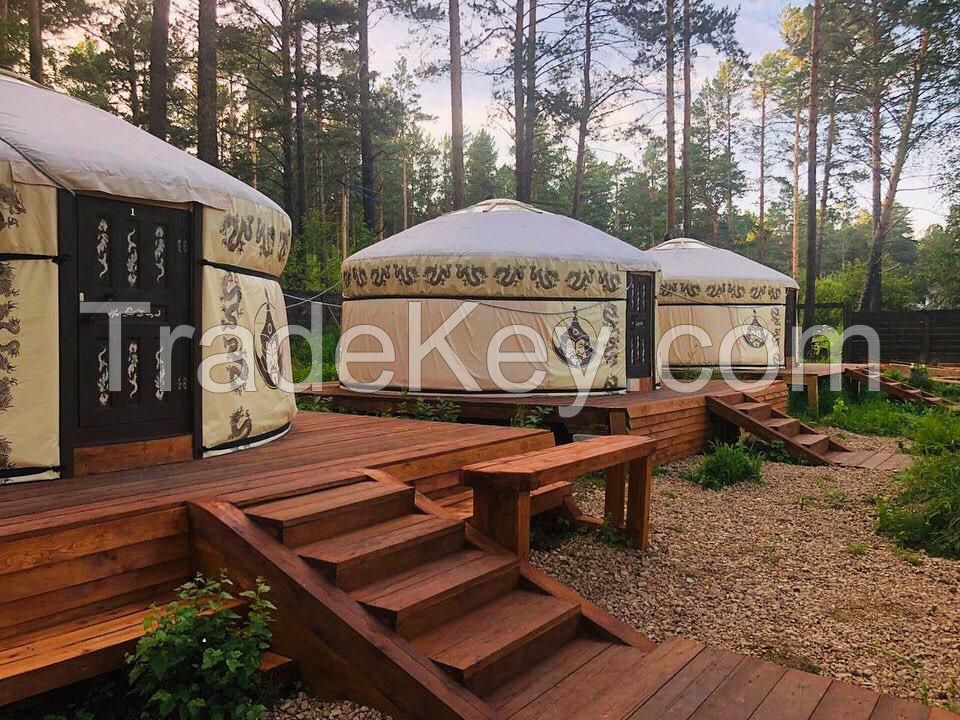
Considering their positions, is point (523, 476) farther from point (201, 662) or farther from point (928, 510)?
point (928, 510)

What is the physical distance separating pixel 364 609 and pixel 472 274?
450 cm

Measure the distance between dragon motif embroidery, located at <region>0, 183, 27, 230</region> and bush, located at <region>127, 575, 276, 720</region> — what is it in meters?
1.61

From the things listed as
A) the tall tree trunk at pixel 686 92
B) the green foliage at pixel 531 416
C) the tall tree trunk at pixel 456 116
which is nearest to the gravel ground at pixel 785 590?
the green foliage at pixel 531 416

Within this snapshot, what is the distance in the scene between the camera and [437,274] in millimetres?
6426

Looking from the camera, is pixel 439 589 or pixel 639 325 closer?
pixel 439 589

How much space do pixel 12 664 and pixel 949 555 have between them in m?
4.11

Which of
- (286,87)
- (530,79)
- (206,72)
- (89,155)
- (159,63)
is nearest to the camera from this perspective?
(89,155)

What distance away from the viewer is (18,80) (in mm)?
3490

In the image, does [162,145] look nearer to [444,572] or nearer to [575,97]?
[444,572]

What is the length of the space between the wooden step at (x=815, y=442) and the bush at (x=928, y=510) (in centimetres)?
187

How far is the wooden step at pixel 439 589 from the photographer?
2.11 metres

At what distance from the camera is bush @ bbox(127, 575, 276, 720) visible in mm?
1877

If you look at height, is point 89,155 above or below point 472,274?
above

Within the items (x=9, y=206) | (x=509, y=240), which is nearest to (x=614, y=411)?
(x=509, y=240)
